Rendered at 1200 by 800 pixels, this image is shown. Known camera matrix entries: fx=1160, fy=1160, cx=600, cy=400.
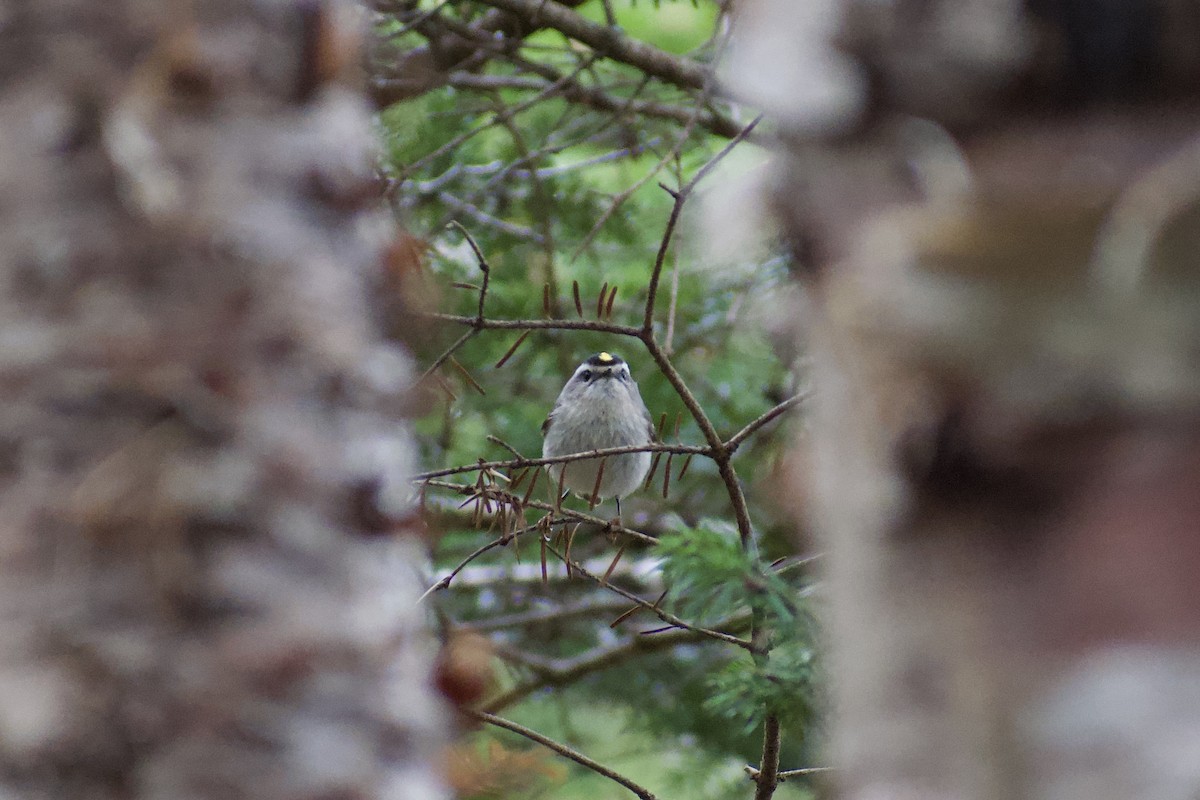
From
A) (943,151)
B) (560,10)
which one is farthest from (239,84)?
(560,10)

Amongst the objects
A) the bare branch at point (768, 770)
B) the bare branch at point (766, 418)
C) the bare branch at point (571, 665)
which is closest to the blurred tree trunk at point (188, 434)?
the bare branch at point (766, 418)

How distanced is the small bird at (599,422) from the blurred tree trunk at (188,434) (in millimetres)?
3332

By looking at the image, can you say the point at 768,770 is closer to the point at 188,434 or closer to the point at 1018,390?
the point at 188,434

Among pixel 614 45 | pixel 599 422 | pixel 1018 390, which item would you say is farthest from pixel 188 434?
pixel 599 422

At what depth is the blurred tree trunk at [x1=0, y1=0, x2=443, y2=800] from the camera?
0.61 meters

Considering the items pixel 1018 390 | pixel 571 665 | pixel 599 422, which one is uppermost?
pixel 599 422

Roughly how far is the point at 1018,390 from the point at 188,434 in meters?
0.44

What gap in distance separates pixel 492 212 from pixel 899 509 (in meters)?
3.29

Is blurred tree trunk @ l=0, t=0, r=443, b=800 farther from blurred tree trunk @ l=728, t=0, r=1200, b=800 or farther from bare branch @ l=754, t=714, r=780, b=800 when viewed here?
bare branch @ l=754, t=714, r=780, b=800

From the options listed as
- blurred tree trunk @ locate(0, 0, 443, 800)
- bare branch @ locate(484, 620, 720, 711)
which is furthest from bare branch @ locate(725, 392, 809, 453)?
bare branch @ locate(484, 620, 720, 711)

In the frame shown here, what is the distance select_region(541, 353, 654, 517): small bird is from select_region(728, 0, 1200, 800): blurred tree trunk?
3573 millimetres

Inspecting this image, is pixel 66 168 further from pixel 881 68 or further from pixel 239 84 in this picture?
pixel 881 68

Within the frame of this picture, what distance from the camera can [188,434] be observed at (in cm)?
64

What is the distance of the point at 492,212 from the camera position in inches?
144
